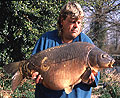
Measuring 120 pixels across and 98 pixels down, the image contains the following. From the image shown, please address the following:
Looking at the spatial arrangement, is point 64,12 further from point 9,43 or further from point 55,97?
point 9,43

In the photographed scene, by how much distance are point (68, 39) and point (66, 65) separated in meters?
0.43

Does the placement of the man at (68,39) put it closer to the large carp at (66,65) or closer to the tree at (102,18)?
the large carp at (66,65)

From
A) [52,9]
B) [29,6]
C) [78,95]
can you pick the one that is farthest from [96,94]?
[78,95]

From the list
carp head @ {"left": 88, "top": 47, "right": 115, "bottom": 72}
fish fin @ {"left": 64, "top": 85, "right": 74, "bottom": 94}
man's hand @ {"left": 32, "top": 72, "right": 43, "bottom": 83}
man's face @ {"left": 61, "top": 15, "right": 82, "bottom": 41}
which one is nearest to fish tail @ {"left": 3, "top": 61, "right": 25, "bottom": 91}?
man's hand @ {"left": 32, "top": 72, "right": 43, "bottom": 83}

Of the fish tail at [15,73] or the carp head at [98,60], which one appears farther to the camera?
the fish tail at [15,73]

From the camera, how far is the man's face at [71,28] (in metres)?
1.96

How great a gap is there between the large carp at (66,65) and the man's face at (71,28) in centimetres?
20

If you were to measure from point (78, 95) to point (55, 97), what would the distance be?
0.27 m

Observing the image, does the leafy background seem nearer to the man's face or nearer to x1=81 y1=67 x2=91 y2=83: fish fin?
the man's face

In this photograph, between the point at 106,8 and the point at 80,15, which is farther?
the point at 106,8

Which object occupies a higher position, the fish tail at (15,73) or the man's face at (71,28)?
the man's face at (71,28)

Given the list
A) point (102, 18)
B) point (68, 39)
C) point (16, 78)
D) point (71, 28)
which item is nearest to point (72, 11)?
point (71, 28)

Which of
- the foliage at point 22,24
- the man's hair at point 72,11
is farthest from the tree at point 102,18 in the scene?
the man's hair at point 72,11

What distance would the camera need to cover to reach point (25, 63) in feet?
6.31
